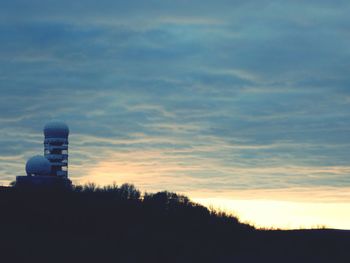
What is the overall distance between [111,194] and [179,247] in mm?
22993

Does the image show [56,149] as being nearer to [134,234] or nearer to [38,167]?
[38,167]

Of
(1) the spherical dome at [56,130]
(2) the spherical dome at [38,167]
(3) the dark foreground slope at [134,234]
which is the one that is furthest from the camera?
(1) the spherical dome at [56,130]

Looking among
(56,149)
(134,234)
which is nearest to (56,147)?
(56,149)

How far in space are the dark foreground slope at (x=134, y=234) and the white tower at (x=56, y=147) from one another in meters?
33.8

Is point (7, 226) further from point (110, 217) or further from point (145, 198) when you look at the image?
point (145, 198)

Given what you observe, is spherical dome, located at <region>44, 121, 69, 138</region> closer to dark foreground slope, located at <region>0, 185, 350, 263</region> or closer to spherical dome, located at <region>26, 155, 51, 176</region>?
spherical dome, located at <region>26, 155, 51, 176</region>

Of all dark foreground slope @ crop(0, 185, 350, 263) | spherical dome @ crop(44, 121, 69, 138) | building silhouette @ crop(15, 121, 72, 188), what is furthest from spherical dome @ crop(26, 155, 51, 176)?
dark foreground slope @ crop(0, 185, 350, 263)

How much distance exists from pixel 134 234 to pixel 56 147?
180 feet

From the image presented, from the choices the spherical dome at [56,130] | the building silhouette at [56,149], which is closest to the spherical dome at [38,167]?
the building silhouette at [56,149]

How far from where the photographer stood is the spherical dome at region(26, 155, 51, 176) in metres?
98.3

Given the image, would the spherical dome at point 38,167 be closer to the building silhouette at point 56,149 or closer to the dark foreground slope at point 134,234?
the building silhouette at point 56,149

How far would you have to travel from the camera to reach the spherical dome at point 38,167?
98312mm

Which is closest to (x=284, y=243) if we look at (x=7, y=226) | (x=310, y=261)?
(x=310, y=261)

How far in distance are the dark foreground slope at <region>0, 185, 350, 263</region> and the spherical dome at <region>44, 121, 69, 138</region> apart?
115 ft
